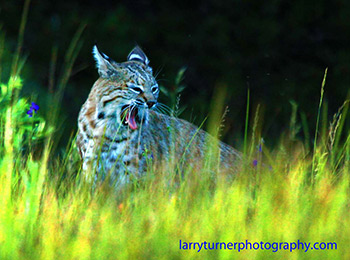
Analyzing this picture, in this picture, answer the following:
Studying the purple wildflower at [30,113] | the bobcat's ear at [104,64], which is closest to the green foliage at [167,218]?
the purple wildflower at [30,113]

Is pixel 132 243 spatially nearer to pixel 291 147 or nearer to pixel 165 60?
pixel 291 147

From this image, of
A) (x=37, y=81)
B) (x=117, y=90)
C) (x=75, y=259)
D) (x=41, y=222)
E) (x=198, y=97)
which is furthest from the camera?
(x=198, y=97)

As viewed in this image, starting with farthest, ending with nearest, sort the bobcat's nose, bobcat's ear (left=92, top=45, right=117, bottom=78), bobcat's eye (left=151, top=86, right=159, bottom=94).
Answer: bobcat's eye (left=151, top=86, right=159, bottom=94) → bobcat's ear (left=92, top=45, right=117, bottom=78) → the bobcat's nose

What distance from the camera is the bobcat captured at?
4566mm

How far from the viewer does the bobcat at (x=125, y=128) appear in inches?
180

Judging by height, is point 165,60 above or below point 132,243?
above

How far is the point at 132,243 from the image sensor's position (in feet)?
9.57

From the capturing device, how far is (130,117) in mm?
4742

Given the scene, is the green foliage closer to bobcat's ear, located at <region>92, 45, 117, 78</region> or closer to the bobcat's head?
the bobcat's head

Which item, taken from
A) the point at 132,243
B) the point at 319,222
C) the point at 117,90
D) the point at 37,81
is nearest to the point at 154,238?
the point at 132,243

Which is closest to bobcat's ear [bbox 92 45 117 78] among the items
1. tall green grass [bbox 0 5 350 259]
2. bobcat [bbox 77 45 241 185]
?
bobcat [bbox 77 45 241 185]

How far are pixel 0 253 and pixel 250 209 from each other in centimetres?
140

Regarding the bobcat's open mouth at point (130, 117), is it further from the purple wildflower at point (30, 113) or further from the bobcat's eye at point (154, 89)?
the purple wildflower at point (30, 113)

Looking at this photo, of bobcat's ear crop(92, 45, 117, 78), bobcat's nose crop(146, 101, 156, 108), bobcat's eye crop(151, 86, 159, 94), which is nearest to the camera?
bobcat's nose crop(146, 101, 156, 108)
